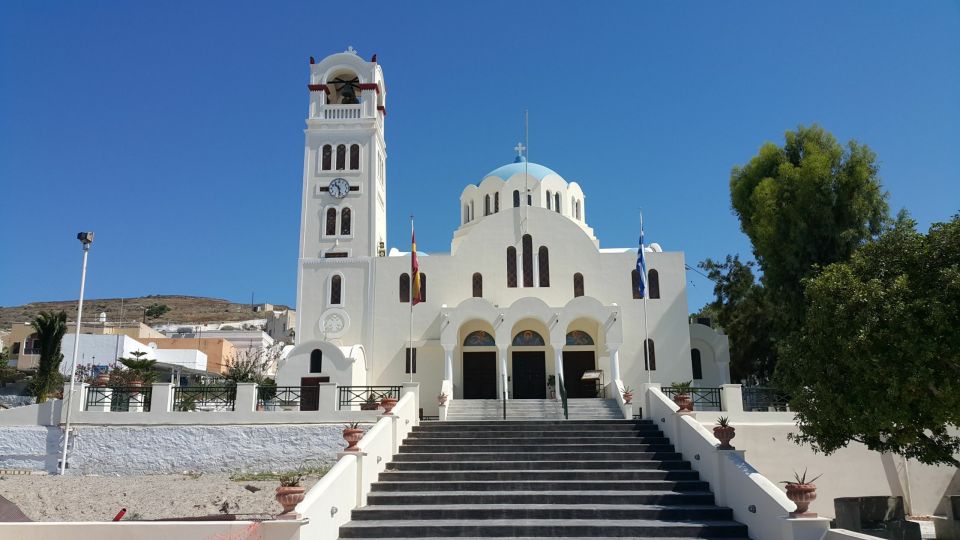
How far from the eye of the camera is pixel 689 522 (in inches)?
485

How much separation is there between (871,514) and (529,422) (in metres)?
7.62

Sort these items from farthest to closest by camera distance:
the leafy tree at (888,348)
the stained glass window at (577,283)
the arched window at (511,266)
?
1. the arched window at (511,266)
2. the stained glass window at (577,283)
3. the leafy tree at (888,348)

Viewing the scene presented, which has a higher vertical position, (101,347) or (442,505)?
(101,347)

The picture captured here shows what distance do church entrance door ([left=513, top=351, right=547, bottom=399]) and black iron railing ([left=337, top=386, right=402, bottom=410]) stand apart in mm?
6687

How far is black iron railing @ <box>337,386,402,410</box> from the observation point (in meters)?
21.4

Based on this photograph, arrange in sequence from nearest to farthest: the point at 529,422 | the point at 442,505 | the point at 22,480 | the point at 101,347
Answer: the point at 442,505 < the point at 529,422 < the point at 22,480 < the point at 101,347

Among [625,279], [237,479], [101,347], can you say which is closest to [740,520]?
[237,479]

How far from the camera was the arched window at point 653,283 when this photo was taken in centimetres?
2853

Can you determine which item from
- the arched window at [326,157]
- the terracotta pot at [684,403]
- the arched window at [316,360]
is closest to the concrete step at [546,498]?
the terracotta pot at [684,403]

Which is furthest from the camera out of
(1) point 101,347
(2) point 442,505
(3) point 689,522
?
(1) point 101,347

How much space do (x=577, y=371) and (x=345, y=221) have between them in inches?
441

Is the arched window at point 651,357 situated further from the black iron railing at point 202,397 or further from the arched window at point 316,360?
the black iron railing at point 202,397

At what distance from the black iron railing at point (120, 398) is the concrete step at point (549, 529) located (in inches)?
469

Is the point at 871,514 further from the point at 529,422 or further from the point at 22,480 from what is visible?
the point at 22,480
